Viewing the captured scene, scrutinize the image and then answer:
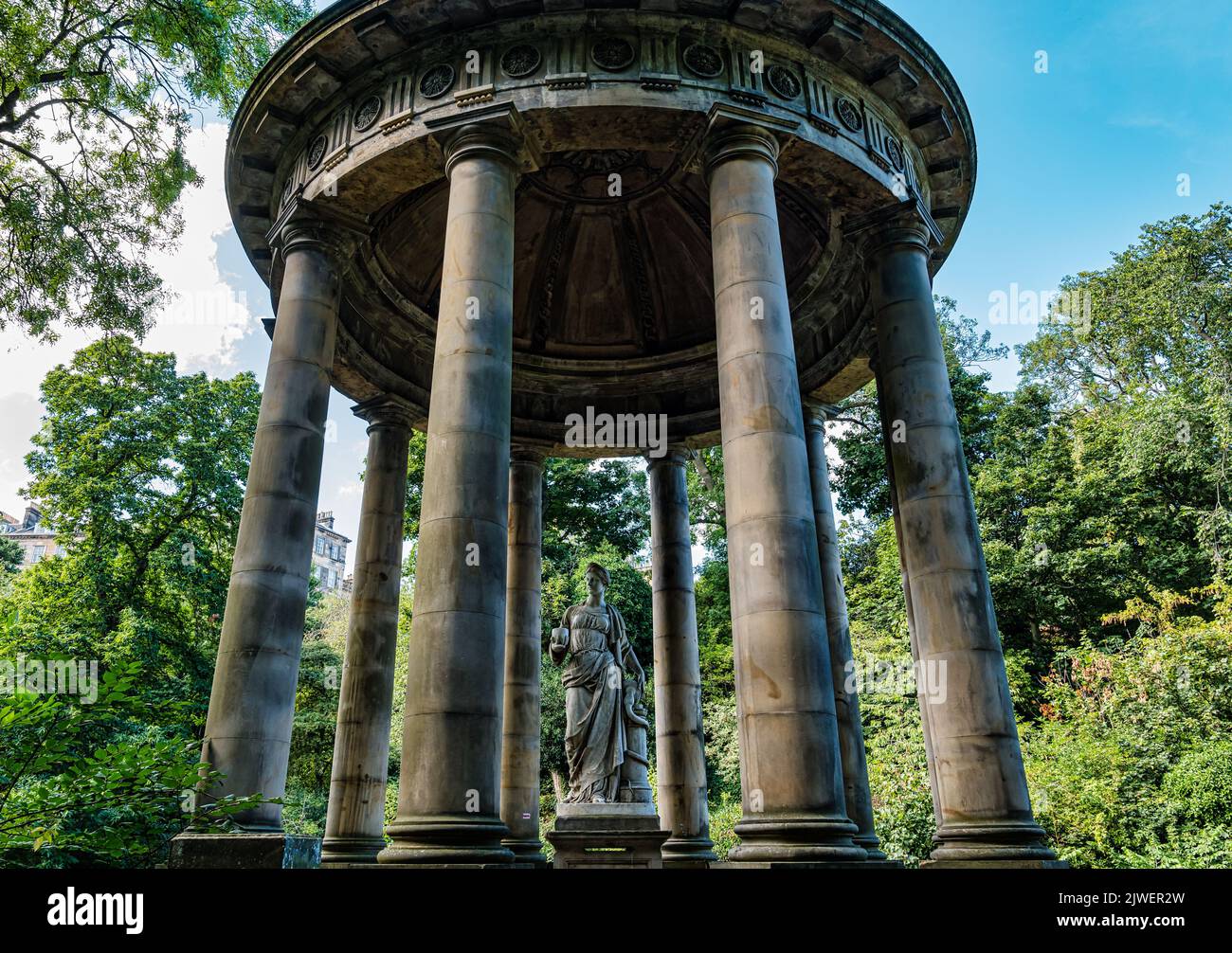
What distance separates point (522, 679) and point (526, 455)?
820cm

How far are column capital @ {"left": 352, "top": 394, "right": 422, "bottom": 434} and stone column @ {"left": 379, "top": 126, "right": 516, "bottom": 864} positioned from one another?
11.4m

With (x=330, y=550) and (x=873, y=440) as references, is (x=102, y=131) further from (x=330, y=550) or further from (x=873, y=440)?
(x=330, y=550)

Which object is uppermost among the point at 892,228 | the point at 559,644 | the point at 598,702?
the point at 892,228

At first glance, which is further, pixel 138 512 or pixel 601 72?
pixel 138 512

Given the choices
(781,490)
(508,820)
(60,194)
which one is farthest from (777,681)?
(60,194)

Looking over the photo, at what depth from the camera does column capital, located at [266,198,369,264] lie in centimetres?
2039

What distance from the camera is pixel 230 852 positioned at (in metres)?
13.7

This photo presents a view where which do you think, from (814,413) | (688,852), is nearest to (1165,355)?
(814,413)

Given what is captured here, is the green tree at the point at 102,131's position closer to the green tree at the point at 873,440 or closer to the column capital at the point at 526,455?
the column capital at the point at 526,455

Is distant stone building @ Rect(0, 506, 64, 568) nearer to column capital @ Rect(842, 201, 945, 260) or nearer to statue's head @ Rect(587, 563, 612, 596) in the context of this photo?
statue's head @ Rect(587, 563, 612, 596)

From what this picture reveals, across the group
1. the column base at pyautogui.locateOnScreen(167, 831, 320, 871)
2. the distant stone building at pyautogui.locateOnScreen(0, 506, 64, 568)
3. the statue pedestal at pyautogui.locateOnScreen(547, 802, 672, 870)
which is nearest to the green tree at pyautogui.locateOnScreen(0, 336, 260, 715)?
the statue pedestal at pyautogui.locateOnScreen(547, 802, 672, 870)

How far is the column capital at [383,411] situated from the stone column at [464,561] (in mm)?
11362

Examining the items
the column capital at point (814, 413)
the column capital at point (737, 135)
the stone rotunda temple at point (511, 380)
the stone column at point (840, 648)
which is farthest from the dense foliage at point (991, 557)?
the column capital at point (737, 135)
